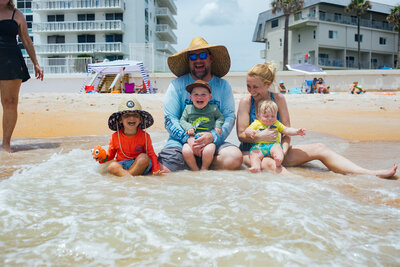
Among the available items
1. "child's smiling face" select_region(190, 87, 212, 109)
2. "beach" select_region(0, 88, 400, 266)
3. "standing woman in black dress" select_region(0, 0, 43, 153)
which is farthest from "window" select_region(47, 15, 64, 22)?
"child's smiling face" select_region(190, 87, 212, 109)

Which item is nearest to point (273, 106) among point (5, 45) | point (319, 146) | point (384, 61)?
point (319, 146)

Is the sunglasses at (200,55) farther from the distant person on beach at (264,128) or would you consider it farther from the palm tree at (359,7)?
the palm tree at (359,7)

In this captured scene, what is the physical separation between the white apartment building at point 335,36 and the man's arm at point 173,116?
1593 inches

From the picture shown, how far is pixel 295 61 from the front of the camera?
150 feet

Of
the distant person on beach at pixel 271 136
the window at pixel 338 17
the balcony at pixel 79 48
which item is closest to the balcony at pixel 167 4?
the balcony at pixel 79 48

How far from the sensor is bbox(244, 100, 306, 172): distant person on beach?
11.2ft

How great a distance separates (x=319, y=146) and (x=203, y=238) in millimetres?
2269

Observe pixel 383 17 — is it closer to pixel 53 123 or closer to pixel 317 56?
pixel 317 56

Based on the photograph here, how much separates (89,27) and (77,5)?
3.18m

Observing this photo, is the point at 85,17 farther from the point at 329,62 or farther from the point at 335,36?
the point at 335,36

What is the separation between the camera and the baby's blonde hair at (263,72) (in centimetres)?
349

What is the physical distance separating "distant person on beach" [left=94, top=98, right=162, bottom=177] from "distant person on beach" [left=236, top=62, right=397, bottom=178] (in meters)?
1.03

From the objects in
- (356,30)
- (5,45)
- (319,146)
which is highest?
(356,30)

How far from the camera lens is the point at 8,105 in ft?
14.9
